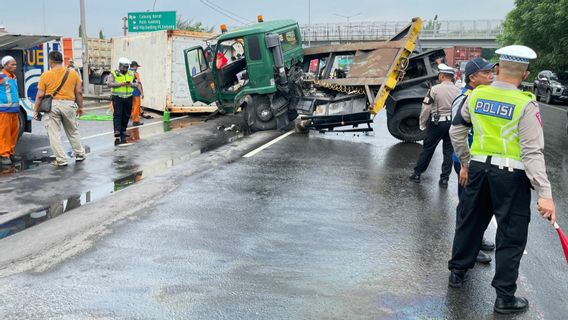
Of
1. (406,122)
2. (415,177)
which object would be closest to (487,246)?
(415,177)

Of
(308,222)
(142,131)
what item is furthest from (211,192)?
(142,131)

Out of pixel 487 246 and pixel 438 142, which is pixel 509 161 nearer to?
pixel 487 246

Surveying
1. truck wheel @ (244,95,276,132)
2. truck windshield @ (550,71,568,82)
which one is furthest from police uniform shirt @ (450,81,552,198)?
truck windshield @ (550,71,568,82)

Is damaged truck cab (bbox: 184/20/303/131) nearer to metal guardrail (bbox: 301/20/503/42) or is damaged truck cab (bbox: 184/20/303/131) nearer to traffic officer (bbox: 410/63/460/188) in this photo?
traffic officer (bbox: 410/63/460/188)

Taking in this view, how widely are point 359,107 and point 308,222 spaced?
237 inches

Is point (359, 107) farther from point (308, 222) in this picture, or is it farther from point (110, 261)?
point (110, 261)

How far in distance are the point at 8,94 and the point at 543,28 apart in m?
24.3

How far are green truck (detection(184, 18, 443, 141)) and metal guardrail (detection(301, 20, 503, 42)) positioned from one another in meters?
38.6

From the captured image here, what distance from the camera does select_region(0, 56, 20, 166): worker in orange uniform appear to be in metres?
8.51

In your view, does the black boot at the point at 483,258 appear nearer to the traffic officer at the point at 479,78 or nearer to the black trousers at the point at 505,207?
the traffic officer at the point at 479,78

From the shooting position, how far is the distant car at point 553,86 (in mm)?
23484

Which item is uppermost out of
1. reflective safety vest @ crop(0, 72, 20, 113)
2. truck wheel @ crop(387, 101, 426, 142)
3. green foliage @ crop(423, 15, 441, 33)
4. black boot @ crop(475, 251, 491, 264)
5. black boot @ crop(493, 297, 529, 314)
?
green foliage @ crop(423, 15, 441, 33)

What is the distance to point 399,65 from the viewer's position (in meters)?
11.0

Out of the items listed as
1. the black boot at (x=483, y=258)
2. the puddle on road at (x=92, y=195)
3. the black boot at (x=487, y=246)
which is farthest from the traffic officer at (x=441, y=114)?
the puddle on road at (x=92, y=195)
